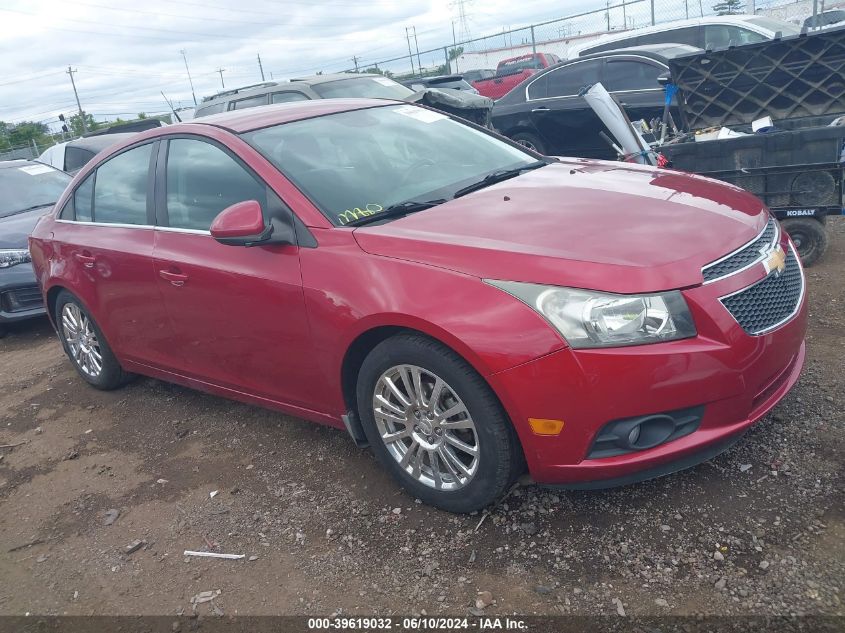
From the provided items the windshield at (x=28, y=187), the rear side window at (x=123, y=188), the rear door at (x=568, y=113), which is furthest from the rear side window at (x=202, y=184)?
the rear door at (x=568, y=113)

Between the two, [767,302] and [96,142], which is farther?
[96,142]

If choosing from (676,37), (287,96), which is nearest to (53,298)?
Result: (287,96)

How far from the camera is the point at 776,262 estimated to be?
9.70 feet

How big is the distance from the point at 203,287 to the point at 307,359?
771mm

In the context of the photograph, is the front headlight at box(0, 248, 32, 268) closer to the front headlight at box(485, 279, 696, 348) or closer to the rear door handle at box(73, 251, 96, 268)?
the rear door handle at box(73, 251, 96, 268)

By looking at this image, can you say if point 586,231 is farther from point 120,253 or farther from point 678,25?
point 678,25

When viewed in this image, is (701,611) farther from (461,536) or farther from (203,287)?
(203,287)

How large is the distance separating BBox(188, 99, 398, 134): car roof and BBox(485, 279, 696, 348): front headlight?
2.08 metres

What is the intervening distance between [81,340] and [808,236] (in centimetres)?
535

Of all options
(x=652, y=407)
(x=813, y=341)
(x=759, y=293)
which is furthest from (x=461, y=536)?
(x=813, y=341)

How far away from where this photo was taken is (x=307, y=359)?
331 cm

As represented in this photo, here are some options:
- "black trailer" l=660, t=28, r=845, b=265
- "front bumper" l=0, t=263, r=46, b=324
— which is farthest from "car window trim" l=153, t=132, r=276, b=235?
"black trailer" l=660, t=28, r=845, b=265

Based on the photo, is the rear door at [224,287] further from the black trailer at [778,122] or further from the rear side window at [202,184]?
the black trailer at [778,122]

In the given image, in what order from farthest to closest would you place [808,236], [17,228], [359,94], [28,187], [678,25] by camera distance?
[678,25] < [359,94] < [28,187] < [17,228] < [808,236]
